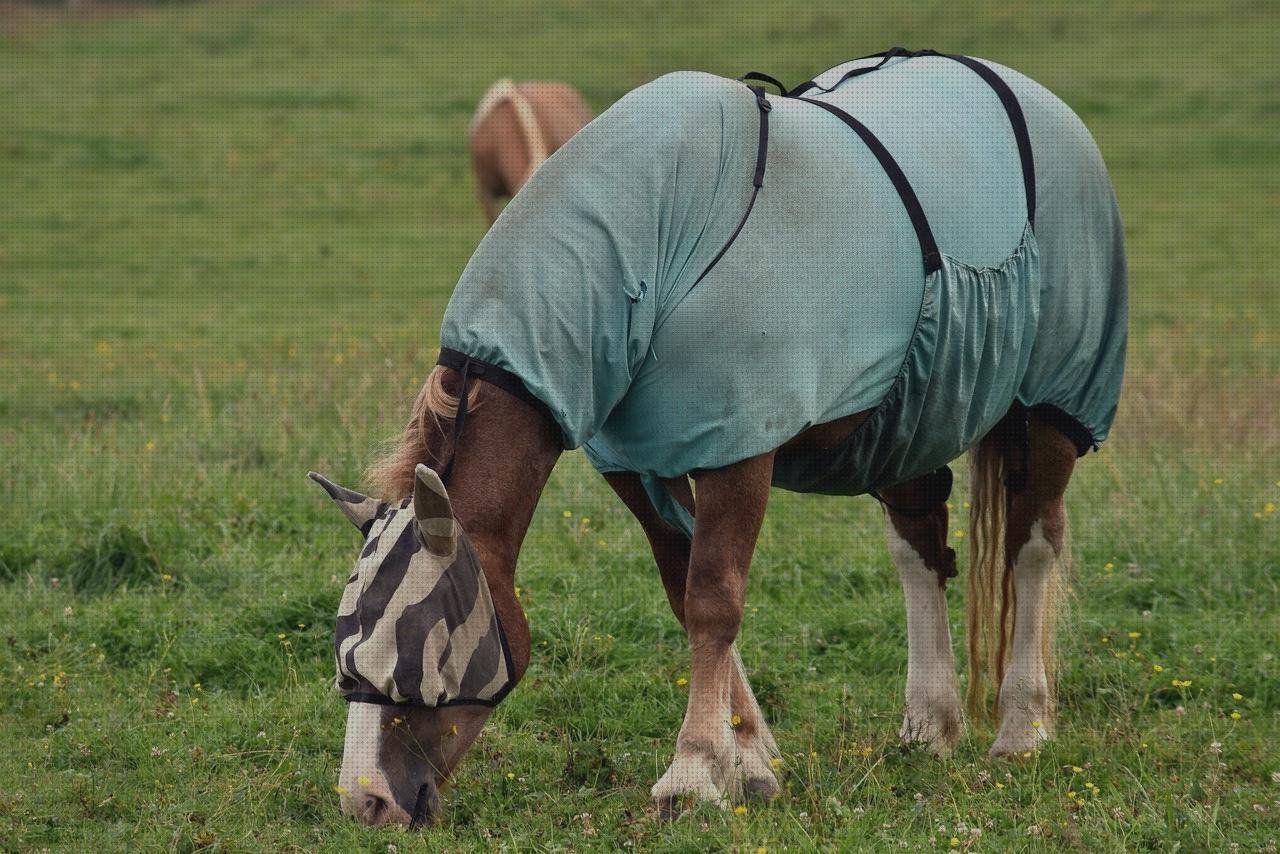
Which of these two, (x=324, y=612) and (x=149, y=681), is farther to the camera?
(x=324, y=612)

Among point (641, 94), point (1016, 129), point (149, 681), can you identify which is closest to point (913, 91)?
point (1016, 129)

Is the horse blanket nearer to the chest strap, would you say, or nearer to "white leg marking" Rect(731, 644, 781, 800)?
the chest strap

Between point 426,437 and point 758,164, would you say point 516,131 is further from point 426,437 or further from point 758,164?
point 426,437

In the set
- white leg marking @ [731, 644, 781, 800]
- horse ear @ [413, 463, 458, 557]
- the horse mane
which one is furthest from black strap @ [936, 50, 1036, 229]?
horse ear @ [413, 463, 458, 557]

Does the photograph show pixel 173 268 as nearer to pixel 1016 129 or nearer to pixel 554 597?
pixel 554 597

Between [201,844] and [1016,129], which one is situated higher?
[1016,129]

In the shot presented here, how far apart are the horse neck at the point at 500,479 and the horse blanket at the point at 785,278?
9 centimetres

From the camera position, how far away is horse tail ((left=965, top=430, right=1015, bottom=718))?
4828mm

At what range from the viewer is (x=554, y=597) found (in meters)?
5.50

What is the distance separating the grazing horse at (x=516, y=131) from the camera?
51.1 ft

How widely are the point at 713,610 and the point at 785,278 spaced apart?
0.83 m

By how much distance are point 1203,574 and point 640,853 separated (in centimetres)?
320

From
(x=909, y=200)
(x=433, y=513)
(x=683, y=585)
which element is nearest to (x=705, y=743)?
(x=683, y=585)

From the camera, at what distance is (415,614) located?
11.0 feet
